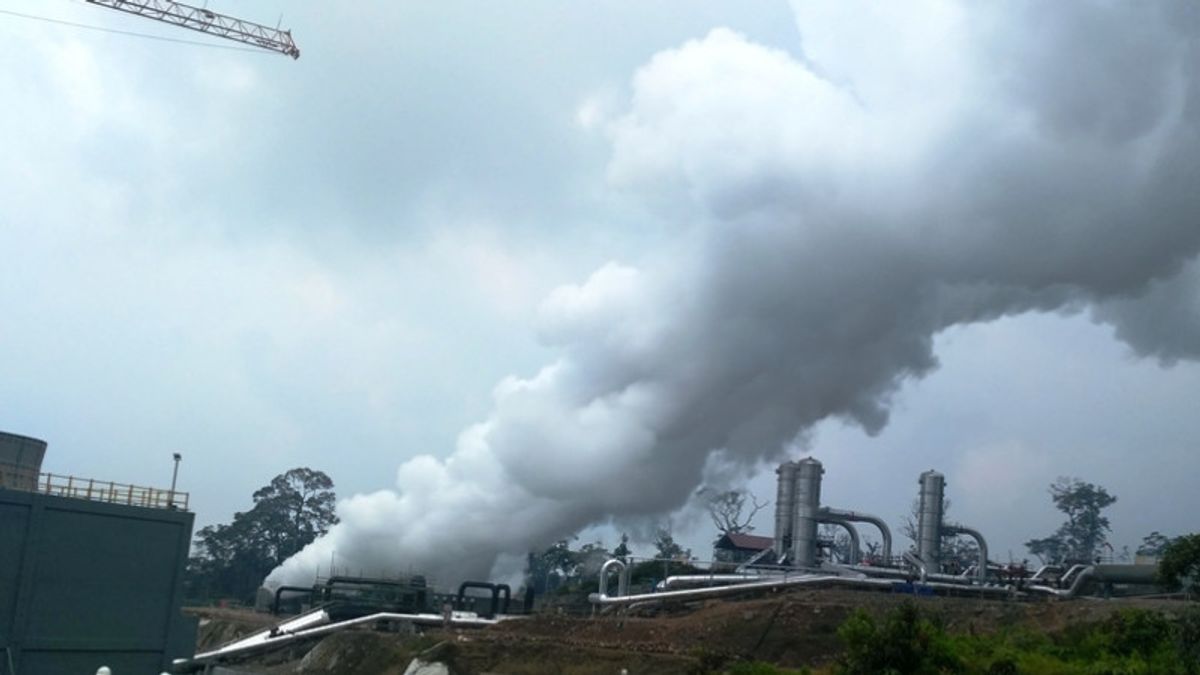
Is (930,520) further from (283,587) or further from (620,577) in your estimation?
(283,587)

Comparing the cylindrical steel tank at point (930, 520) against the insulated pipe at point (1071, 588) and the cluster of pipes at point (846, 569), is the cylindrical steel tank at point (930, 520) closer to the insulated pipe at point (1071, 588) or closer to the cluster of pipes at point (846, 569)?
the cluster of pipes at point (846, 569)

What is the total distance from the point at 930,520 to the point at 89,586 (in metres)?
43.6

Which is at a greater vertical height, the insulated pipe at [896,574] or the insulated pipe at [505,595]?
the insulated pipe at [896,574]

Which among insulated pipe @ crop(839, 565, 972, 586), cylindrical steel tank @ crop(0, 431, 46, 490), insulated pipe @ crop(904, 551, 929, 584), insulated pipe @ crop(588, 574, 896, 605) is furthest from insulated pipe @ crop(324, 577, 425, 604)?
insulated pipe @ crop(904, 551, 929, 584)

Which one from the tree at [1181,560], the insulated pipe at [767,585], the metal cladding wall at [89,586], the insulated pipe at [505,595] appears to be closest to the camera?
the metal cladding wall at [89,586]

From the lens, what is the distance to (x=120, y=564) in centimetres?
3909

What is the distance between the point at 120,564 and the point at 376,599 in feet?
94.6

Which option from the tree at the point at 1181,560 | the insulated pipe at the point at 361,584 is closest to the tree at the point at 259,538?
the insulated pipe at the point at 361,584

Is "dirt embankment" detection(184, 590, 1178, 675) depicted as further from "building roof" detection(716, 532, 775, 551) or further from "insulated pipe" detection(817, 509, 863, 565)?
"building roof" detection(716, 532, 775, 551)

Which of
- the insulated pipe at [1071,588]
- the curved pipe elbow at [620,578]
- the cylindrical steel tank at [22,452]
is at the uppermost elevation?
the cylindrical steel tank at [22,452]

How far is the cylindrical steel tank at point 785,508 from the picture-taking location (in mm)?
65750

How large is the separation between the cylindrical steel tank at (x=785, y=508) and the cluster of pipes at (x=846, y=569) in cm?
5

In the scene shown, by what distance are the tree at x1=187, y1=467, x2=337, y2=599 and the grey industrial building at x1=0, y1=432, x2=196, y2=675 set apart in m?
75.9

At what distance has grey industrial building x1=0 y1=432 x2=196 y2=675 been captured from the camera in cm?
3625
